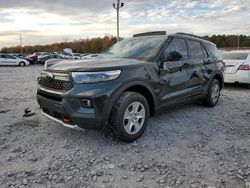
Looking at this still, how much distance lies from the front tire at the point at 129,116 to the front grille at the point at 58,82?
74 cm

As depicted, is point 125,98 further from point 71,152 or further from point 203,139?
point 203,139

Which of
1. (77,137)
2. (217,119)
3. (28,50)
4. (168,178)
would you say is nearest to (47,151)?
(77,137)

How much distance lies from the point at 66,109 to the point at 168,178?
65.0 inches

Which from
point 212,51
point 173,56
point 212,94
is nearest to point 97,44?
point 212,51

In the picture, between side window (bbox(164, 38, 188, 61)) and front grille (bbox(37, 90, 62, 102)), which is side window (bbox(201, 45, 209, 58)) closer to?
side window (bbox(164, 38, 188, 61))

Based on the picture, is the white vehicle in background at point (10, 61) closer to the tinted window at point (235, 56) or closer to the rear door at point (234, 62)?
the tinted window at point (235, 56)

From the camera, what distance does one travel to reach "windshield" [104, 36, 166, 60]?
4648 mm

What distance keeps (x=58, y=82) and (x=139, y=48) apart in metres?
1.68

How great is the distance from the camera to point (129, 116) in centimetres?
411

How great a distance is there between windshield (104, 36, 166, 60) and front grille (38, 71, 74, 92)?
4.26 feet

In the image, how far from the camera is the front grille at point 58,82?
382cm

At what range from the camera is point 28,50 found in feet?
305

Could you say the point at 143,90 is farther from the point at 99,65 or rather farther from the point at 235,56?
the point at 235,56

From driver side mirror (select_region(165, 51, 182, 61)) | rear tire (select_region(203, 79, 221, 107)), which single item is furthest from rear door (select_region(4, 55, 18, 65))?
driver side mirror (select_region(165, 51, 182, 61))
